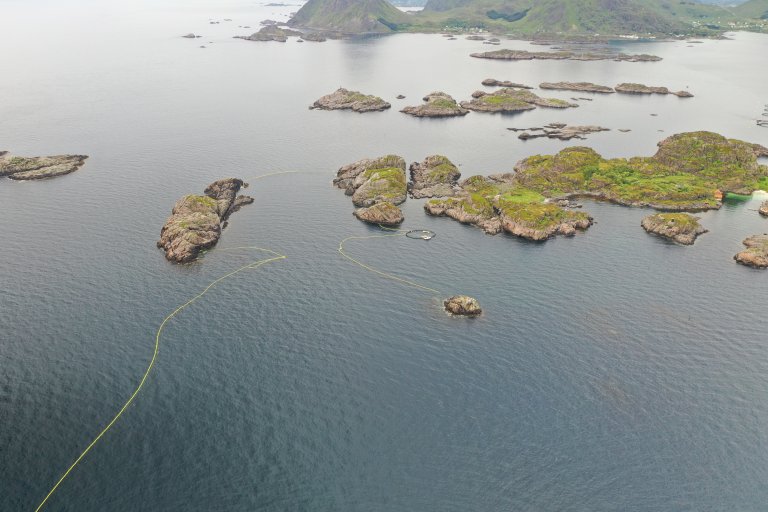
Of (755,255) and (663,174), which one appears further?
(663,174)

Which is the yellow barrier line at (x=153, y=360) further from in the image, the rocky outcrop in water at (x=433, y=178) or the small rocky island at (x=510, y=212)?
the rocky outcrop in water at (x=433, y=178)

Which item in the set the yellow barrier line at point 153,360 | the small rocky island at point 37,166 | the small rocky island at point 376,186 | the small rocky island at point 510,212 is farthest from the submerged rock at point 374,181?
the small rocky island at point 37,166

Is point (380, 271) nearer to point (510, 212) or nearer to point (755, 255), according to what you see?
point (510, 212)

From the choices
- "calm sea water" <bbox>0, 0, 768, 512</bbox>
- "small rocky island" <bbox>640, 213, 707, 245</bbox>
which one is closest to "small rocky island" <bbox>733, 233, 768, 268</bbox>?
"calm sea water" <bbox>0, 0, 768, 512</bbox>


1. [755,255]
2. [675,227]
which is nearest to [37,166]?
[675,227]

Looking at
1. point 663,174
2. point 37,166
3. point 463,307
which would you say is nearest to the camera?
point 463,307

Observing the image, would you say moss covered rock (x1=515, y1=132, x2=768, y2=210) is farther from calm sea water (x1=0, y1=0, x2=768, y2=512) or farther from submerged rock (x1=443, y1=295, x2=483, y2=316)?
submerged rock (x1=443, y1=295, x2=483, y2=316)
